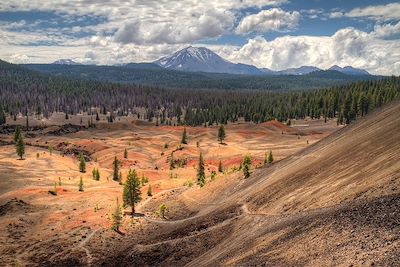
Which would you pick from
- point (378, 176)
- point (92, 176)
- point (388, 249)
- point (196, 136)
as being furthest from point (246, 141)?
point (388, 249)

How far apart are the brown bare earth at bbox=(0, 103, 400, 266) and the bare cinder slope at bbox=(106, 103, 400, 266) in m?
0.11

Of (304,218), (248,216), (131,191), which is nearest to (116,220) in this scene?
(131,191)

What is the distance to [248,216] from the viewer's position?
37281mm

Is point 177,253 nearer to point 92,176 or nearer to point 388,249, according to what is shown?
point 388,249

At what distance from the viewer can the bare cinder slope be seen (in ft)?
70.5

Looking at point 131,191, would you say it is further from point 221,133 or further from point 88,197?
point 221,133

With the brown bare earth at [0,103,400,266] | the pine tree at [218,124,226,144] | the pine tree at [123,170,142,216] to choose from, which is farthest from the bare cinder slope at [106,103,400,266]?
the pine tree at [218,124,226,144]

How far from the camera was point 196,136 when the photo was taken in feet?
520

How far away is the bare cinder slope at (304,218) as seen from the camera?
2150 cm

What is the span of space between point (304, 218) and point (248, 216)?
32.0ft

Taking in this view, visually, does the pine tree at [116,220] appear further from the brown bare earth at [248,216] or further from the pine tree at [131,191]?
the pine tree at [131,191]

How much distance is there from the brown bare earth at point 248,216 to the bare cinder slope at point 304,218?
11cm

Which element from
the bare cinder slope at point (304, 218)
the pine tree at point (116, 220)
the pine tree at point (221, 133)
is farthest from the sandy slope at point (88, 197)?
the pine tree at point (221, 133)

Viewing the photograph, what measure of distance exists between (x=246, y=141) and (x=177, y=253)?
11006 centimetres
